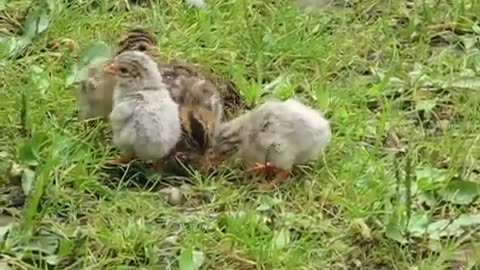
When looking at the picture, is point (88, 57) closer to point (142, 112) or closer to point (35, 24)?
point (35, 24)

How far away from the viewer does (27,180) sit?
420 centimetres

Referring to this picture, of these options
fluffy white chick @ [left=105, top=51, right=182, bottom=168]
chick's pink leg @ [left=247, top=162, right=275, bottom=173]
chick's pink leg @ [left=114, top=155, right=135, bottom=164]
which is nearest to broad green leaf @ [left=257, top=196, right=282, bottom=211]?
chick's pink leg @ [left=247, top=162, right=275, bottom=173]

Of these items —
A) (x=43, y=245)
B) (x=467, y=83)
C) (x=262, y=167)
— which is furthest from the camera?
(x=467, y=83)

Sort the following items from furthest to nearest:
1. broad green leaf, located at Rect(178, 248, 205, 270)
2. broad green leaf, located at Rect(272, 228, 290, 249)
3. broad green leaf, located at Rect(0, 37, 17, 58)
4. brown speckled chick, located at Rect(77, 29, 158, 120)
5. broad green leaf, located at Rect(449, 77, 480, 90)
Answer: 1. broad green leaf, located at Rect(0, 37, 17, 58)
2. broad green leaf, located at Rect(449, 77, 480, 90)
3. brown speckled chick, located at Rect(77, 29, 158, 120)
4. broad green leaf, located at Rect(272, 228, 290, 249)
5. broad green leaf, located at Rect(178, 248, 205, 270)

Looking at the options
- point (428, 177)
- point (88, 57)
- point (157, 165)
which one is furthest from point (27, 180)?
point (428, 177)

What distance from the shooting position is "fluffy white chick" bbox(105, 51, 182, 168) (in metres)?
4.14

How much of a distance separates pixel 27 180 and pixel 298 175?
0.81m

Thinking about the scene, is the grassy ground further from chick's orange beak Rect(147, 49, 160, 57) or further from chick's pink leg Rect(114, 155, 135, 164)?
chick's orange beak Rect(147, 49, 160, 57)

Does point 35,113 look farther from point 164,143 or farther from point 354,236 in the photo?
point 354,236

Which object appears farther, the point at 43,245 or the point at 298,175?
the point at 298,175

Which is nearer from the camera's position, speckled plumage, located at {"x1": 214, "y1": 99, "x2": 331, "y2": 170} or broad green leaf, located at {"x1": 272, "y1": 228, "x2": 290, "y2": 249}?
broad green leaf, located at {"x1": 272, "y1": 228, "x2": 290, "y2": 249}

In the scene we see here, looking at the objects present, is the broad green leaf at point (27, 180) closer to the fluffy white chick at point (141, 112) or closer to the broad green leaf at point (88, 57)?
the fluffy white chick at point (141, 112)

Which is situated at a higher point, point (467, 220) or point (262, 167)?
point (262, 167)

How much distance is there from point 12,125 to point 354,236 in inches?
47.2
